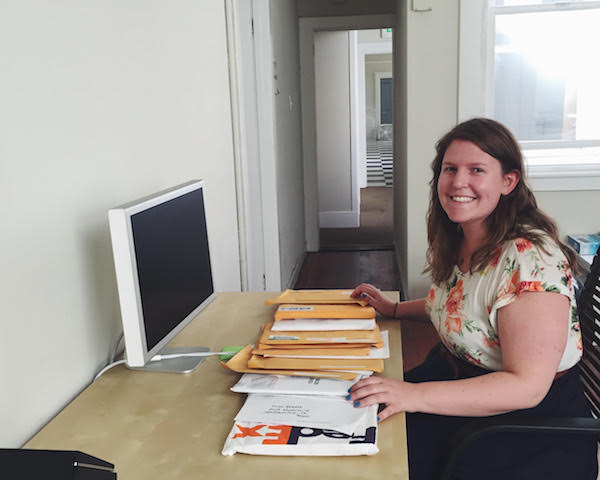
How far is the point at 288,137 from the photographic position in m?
4.54

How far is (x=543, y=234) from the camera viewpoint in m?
1.42

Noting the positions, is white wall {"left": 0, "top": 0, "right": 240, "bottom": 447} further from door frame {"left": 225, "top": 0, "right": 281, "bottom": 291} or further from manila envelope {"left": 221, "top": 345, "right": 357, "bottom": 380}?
door frame {"left": 225, "top": 0, "right": 281, "bottom": 291}

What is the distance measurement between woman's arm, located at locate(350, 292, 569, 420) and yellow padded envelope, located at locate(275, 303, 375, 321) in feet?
1.26

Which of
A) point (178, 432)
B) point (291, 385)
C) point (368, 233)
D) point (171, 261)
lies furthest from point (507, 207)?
point (368, 233)

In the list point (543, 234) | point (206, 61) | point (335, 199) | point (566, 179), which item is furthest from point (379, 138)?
point (543, 234)

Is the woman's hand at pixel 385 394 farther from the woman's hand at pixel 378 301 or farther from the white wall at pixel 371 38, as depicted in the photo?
the white wall at pixel 371 38

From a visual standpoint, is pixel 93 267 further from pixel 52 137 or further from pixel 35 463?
pixel 35 463

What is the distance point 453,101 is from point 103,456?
2.93m

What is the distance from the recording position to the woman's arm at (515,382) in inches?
49.3

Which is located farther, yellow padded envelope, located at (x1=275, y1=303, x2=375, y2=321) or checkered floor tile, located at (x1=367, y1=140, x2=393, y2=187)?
checkered floor tile, located at (x1=367, y1=140, x2=393, y2=187)

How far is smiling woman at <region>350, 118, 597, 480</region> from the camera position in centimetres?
126

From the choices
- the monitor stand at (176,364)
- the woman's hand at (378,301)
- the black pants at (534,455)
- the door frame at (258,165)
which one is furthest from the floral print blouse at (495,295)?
the door frame at (258,165)

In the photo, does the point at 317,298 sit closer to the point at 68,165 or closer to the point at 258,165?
the point at 68,165

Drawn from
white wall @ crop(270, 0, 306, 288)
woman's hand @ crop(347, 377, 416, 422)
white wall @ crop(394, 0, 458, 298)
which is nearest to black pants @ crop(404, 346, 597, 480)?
woman's hand @ crop(347, 377, 416, 422)
